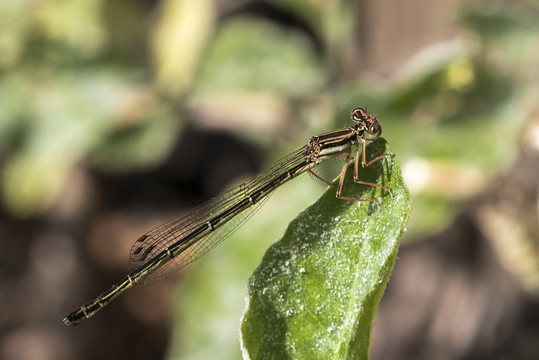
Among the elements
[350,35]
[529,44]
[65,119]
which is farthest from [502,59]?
[65,119]

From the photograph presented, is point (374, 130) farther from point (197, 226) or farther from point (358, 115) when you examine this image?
point (197, 226)

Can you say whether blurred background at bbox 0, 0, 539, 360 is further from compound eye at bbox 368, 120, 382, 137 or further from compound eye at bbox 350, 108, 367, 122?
compound eye at bbox 368, 120, 382, 137

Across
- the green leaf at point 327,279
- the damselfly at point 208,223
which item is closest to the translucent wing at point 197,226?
the damselfly at point 208,223

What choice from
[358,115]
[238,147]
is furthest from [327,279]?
[238,147]

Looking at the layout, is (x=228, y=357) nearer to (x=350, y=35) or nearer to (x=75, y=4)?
(x=350, y=35)

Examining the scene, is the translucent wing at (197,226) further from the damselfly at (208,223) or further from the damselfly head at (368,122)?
the damselfly head at (368,122)
